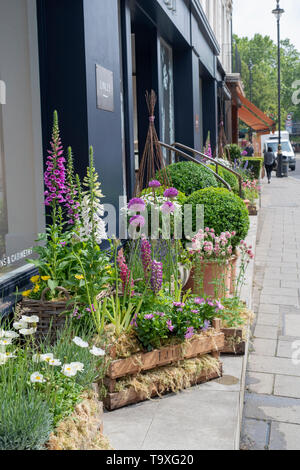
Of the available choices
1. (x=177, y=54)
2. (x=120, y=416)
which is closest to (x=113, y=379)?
(x=120, y=416)

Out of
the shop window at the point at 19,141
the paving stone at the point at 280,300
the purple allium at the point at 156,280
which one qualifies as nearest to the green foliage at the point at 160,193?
the paving stone at the point at 280,300

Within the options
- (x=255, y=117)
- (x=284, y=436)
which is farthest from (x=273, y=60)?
(x=284, y=436)

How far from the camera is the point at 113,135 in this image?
552 cm

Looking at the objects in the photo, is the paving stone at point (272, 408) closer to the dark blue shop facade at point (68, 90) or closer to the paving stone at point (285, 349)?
the paving stone at point (285, 349)

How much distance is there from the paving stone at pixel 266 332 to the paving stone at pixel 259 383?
3.03 ft

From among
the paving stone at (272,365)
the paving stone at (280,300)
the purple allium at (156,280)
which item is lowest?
the paving stone at (272,365)

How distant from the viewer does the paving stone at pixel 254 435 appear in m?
3.45

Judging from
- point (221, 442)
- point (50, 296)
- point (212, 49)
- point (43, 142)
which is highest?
point (212, 49)

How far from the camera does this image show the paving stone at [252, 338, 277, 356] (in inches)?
199

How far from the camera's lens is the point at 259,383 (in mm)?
4422

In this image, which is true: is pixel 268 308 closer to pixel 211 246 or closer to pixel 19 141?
pixel 211 246

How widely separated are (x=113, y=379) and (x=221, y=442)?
822 millimetres

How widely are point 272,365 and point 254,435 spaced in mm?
1227
